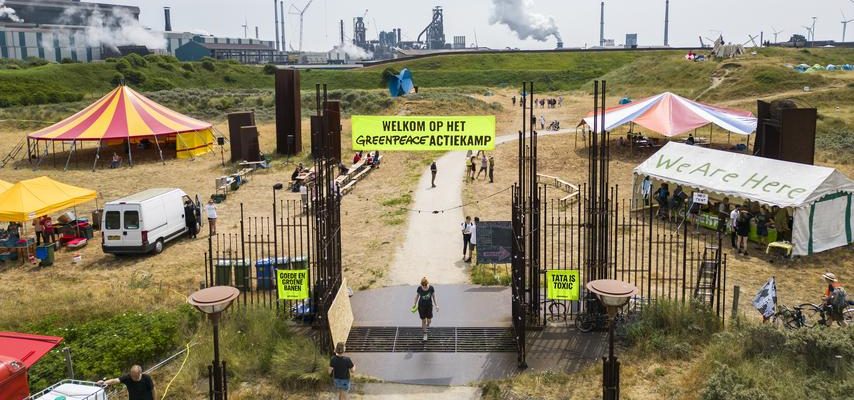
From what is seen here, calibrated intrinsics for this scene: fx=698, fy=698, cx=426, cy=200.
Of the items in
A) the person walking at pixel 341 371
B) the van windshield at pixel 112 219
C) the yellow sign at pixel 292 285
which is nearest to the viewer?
the person walking at pixel 341 371

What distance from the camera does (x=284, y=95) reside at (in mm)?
33875

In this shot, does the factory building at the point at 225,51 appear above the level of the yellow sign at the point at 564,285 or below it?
above

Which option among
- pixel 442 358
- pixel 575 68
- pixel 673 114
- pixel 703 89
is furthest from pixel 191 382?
pixel 575 68

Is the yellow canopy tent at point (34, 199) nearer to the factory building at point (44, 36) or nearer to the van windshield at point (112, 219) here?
the van windshield at point (112, 219)

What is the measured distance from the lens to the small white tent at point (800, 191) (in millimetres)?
17062

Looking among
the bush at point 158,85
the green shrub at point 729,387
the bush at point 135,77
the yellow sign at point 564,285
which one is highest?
the bush at point 135,77

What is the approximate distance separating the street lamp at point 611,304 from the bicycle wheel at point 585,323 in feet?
9.96

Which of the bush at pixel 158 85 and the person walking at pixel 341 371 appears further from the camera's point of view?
the bush at pixel 158 85

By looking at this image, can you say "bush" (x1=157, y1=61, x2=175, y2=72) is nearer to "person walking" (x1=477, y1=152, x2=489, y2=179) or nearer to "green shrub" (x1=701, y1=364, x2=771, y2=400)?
"person walking" (x1=477, y1=152, x2=489, y2=179)

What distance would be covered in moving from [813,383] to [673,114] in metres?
24.9

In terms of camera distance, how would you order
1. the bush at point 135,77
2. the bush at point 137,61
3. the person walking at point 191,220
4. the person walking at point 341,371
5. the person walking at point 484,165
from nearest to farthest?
1. the person walking at point 341,371
2. the person walking at point 191,220
3. the person walking at point 484,165
4. the bush at point 135,77
5. the bush at point 137,61

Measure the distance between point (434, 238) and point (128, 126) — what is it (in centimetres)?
2017

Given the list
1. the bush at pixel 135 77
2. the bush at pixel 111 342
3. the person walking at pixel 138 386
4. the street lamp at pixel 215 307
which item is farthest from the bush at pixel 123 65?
the person walking at pixel 138 386

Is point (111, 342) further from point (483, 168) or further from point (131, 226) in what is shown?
point (483, 168)
